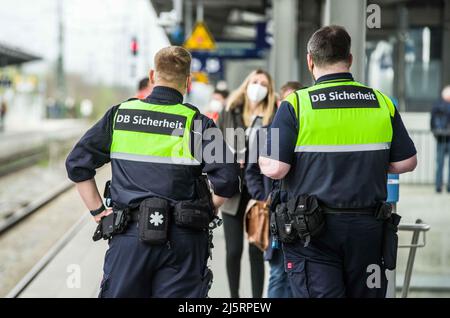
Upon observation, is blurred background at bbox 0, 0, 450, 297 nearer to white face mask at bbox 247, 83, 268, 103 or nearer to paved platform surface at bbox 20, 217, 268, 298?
paved platform surface at bbox 20, 217, 268, 298

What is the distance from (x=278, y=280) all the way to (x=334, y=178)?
6.34 ft

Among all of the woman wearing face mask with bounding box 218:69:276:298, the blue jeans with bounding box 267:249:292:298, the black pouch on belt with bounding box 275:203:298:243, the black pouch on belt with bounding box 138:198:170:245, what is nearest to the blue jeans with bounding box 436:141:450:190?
the woman wearing face mask with bounding box 218:69:276:298

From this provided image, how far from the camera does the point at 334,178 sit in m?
3.43

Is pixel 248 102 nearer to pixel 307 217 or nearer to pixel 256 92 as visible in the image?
pixel 256 92

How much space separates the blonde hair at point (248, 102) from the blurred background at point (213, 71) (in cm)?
67

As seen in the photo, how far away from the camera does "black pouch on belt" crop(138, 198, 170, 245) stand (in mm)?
3414

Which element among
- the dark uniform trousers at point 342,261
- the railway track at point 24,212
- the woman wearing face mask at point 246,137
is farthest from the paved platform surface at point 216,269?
the railway track at point 24,212

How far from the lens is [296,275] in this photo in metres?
3.49

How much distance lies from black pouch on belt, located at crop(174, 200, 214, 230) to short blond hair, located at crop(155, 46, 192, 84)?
62cm
